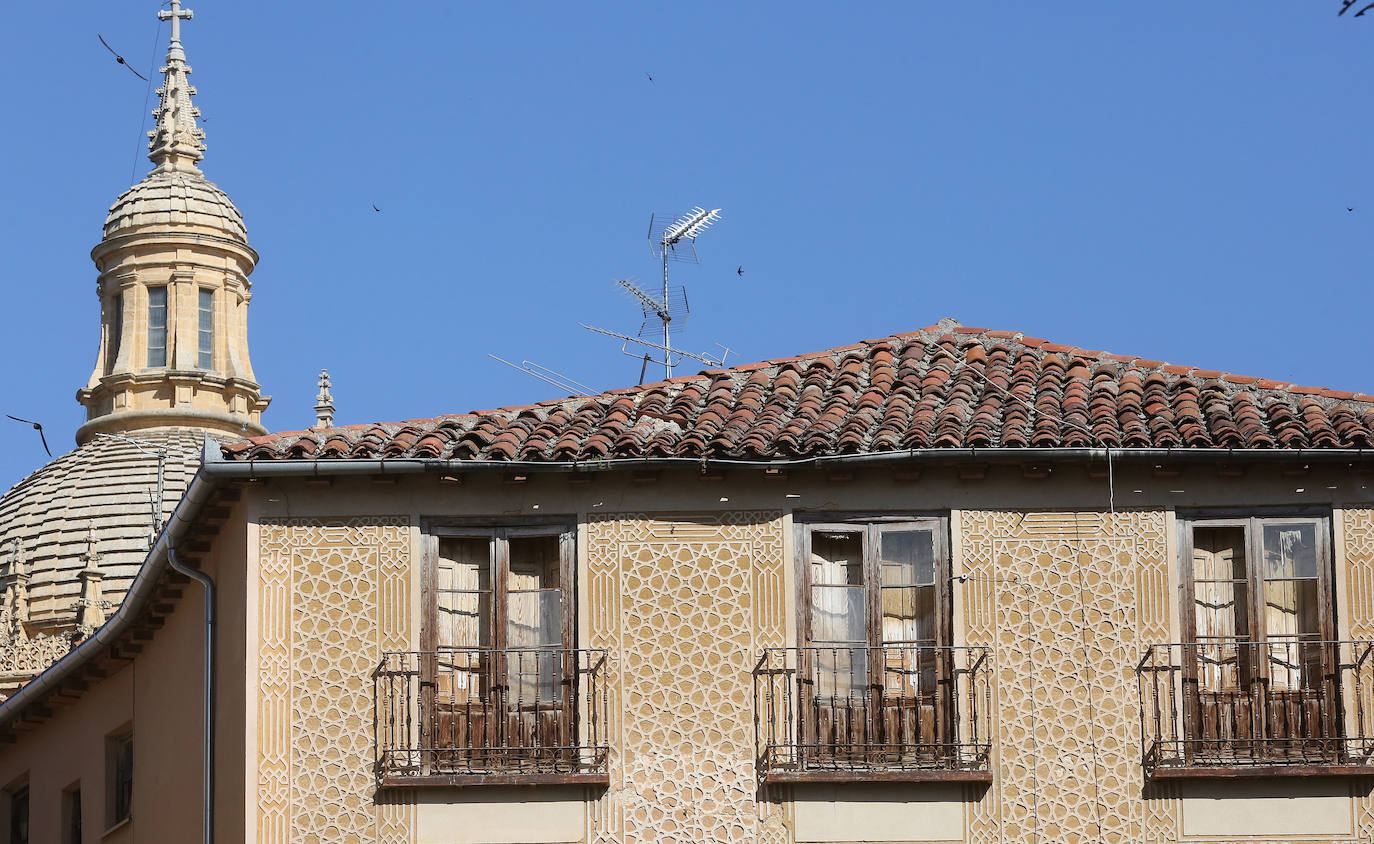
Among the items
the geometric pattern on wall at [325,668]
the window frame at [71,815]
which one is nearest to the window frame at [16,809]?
the window frame at [71,815]

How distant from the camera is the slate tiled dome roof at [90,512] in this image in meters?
63.0

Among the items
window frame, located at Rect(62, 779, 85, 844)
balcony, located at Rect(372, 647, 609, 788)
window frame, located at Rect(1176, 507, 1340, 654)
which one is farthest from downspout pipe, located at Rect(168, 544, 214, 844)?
window frame, located at Rect(1176, 507, 1340, 654)

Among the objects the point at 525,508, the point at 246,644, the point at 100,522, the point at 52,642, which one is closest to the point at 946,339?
the point at 525,508

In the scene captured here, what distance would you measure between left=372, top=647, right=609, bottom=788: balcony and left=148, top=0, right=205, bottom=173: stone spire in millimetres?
49520

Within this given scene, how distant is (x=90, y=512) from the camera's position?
65125 mm

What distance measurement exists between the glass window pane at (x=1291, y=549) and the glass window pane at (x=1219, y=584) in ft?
0.77

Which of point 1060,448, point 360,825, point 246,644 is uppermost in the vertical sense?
point 1060,448

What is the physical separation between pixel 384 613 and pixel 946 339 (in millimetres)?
6463

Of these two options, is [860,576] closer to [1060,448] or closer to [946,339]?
[1060,448]

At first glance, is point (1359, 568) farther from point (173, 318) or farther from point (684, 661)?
point (173, 318)

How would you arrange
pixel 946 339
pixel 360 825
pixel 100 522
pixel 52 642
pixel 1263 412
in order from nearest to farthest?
pixel 360 825 → pixel 1263 412 → pixel 946 339 → pixel 52 642 → pixel 100 522

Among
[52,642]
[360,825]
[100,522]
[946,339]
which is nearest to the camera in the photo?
[360,825]

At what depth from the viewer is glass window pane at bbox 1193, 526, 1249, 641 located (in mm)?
23266

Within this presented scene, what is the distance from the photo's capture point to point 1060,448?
2323 centimetres
